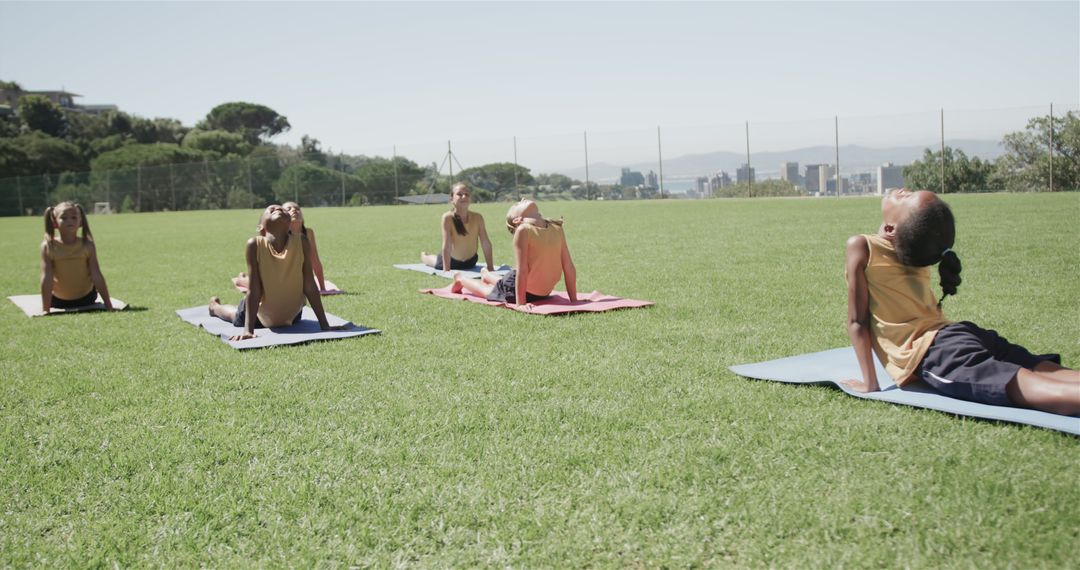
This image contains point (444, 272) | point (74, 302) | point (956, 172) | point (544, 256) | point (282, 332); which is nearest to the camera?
point (282, 332)

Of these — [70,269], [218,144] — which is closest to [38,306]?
[70,269]

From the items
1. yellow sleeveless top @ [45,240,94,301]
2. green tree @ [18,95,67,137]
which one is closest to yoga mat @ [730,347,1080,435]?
yellow sleeveless top @ [45,240,94,301]

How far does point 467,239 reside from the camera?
11.5m

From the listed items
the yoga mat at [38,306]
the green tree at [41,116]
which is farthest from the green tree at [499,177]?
the green tree at [41,116]

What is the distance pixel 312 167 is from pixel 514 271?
36.3 metres

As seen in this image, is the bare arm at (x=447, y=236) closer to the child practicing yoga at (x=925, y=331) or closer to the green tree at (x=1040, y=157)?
the child practicing yoga at (x=925, y=331)

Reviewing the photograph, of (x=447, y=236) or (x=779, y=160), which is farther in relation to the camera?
(x=779, y=160)

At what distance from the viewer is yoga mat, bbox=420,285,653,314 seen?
7457 mm

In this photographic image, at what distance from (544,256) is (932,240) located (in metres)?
4.25

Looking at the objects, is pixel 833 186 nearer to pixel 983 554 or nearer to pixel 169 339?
pixel 169 339

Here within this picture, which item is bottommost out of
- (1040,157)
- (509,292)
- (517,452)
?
(517,452)

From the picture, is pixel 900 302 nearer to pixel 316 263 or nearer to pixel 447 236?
pixel 316 263

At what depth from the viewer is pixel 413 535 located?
2.95 metres

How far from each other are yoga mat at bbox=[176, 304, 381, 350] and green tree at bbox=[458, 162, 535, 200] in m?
31.4
